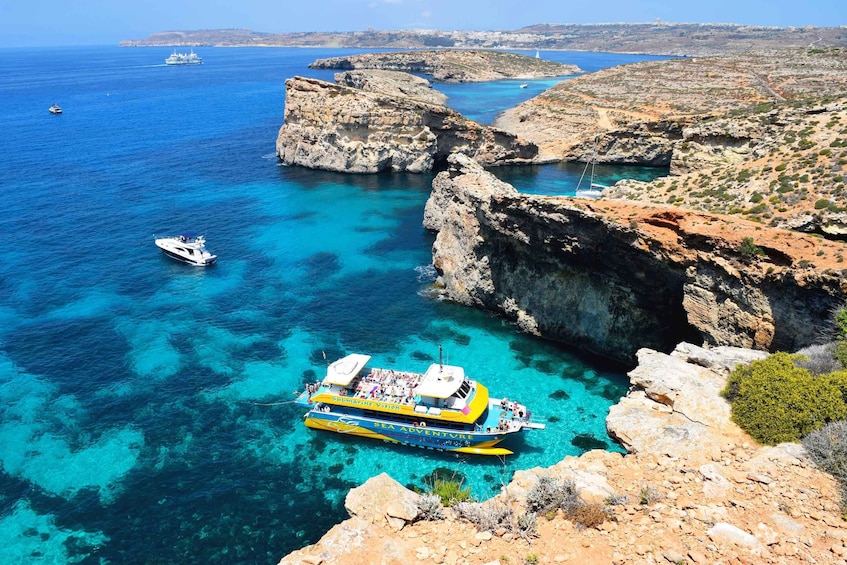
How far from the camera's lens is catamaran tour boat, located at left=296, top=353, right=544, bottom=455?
28.4 m

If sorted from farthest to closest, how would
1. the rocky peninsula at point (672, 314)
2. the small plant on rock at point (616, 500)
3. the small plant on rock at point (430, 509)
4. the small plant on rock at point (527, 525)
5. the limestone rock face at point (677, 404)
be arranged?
the limestone rock face at point (677, 404), the small plant on rock at point (430, 509), the small plant on rock at point (616, 500), the small plant on rock at point (527, 525), the rocky peninsula at point (672, 314)

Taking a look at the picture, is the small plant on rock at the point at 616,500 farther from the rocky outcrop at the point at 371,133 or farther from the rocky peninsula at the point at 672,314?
the rocky outcrop at the point at 371,133

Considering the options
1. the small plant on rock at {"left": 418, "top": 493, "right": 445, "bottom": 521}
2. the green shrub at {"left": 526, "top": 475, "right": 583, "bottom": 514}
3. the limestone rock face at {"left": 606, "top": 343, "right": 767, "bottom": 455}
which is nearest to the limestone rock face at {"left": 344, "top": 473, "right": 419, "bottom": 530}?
the small plant on rock at {"left": 418, "top": 493, "right": 445, "bottom": 521}

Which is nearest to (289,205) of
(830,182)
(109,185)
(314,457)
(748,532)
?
(109,185)

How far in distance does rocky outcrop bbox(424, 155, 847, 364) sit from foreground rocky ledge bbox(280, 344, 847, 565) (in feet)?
38.4

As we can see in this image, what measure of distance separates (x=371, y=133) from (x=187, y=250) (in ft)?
127

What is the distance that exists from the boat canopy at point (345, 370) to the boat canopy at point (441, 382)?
4.05m

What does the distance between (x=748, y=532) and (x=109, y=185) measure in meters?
80.9

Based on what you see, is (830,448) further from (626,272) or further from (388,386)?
(388,386)

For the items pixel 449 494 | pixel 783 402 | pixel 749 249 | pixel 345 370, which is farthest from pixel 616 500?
pixel 345 370

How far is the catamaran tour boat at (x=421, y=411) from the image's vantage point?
28.4m

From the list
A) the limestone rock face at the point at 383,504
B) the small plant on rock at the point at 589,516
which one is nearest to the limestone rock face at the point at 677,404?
the small plant on rock at the point at 589,516

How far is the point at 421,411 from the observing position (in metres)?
28.6

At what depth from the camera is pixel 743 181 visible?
1378 inches
